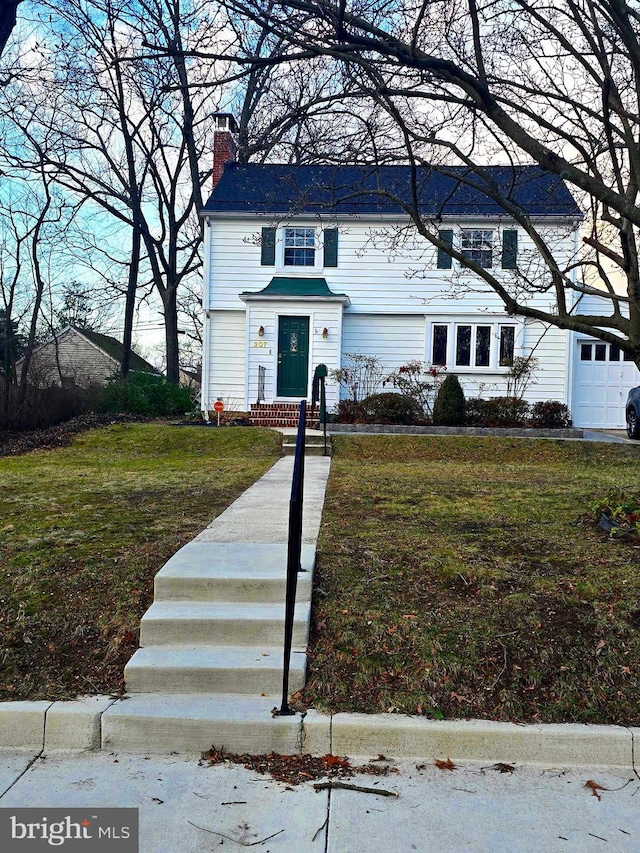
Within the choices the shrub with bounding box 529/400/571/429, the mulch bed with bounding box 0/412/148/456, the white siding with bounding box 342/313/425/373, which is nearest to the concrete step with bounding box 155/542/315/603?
the mulch bed with bounding box 0/412/148/456

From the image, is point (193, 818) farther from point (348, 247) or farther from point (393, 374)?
point (348, 247)

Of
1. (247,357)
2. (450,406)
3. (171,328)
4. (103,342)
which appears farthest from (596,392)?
(103,342)

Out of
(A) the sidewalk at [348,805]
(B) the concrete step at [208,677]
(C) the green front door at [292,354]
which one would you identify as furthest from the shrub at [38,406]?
(A) the sidewalk at [348,805]

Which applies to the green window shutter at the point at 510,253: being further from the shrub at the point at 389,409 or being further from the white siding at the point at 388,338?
the white siding at the point at 388,338

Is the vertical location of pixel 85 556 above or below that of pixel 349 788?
above

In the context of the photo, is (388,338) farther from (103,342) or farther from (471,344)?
(103,342)

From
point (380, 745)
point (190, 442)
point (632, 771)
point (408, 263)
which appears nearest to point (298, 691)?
point (380, 745)

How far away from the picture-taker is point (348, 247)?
59.8 feet

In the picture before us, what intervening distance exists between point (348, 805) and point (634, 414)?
45.5 feet

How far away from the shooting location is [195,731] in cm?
323

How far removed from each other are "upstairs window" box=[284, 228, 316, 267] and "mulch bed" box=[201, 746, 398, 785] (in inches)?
639

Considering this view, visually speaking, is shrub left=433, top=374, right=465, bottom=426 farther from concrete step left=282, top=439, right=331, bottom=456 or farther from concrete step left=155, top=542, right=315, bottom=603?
concrete step left=155, top=542, right=315, bottom=603

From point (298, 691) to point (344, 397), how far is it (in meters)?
14.5

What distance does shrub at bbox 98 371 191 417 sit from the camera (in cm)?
1834
